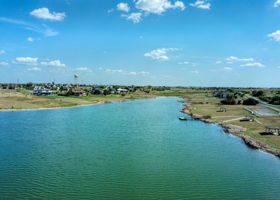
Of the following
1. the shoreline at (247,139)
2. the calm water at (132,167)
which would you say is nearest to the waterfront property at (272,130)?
the shoreline at (247,139)

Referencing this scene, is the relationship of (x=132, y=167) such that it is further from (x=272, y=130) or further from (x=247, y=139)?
(x=272, y=130)

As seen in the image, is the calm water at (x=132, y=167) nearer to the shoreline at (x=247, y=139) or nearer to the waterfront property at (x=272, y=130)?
the shoreline at (x=247, y=139)

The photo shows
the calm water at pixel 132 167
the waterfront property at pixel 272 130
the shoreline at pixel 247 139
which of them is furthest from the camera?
the waterfront property at pixel 272 130

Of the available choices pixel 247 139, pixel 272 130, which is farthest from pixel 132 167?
pixel 272 130

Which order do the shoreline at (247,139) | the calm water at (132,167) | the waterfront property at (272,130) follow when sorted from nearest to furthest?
the calm water at (132,167), the shoreline at (247,139), the waterfront property at (272,130)

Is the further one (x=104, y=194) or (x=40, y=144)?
(x=40, y=144)

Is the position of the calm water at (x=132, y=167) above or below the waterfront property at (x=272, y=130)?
below

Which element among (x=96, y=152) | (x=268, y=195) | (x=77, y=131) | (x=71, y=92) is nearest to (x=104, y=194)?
(x=96, y=152)

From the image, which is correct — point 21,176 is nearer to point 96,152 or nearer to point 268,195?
point 96,152

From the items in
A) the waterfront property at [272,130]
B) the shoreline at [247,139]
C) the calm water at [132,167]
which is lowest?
the calm water at [132,167]

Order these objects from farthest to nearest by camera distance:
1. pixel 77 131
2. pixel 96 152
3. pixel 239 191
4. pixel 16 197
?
pixel 77 131 < pixel 96 152 < pixel 239 191 < pixel 16 197
